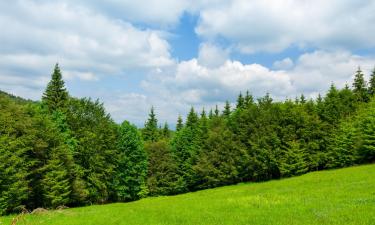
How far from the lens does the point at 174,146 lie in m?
79.9

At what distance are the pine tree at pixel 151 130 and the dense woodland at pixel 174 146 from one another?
15.7 meters

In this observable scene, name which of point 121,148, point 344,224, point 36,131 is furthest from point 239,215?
point 121,148

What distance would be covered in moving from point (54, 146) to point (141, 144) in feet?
82.4

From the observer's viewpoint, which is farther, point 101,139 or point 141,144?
point 141,144

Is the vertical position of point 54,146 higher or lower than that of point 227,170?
higher

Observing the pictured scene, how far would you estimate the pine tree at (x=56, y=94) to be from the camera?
59188 mm

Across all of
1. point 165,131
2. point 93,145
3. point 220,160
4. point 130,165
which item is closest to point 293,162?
point 220,160

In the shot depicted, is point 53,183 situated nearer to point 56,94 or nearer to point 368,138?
point 56,94

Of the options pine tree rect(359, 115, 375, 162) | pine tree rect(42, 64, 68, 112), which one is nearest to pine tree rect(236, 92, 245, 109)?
pine tree rect(359, 115, 375, 162)

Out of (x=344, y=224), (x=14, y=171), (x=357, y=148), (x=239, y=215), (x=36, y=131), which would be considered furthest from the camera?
(x=357, y=148)

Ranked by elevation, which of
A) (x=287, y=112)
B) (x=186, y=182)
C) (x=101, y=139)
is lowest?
→ (x=186, y=182)

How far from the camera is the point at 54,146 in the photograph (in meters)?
50.8

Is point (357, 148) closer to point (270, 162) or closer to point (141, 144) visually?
point (270, 162)

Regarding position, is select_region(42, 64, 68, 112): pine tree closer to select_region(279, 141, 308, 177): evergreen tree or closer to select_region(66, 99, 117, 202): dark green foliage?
select_region(66, 99, 117, 202): dark green foliage
